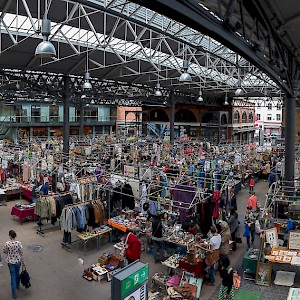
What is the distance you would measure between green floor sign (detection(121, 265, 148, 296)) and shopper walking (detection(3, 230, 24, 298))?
3812 mm

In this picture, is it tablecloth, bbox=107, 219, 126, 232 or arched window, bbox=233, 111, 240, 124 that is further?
arched window, bbox=233, 111, 240, 124

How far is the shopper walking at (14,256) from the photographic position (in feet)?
24.1

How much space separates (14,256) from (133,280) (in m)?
4.10

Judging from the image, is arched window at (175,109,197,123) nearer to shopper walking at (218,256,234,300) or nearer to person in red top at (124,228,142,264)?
person in red top at (124,228,142,264)

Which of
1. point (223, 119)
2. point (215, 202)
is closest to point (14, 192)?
point (215, 202)

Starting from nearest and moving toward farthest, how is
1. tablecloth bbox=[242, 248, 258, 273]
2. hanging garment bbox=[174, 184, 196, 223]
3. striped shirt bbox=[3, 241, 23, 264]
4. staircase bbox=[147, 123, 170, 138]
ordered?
striped shirt bbox=[3, 241, 23, 264], tablecloth bbox=[242, 248, 258, 273], hanging garment bbox=[174, 184, 196, 223], staircase bbox=[147, 123, 170, 138]

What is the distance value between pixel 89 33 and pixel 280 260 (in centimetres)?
1241

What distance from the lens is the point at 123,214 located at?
37.4 feet

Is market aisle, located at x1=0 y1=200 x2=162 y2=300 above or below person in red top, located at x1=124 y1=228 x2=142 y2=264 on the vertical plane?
below

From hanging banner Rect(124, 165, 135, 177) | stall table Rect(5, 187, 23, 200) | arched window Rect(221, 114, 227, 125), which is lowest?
stall table Rect(5, 187, 23, 200)

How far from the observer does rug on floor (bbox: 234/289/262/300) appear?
7551mm

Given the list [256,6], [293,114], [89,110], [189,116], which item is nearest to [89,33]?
[293,114]

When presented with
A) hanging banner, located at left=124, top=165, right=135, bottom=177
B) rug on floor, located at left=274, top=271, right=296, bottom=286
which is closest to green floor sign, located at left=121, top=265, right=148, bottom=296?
rug on floor, located at left=274, top=271, right=296, bottom=286

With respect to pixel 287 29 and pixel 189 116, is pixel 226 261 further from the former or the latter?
pixel 189 116
